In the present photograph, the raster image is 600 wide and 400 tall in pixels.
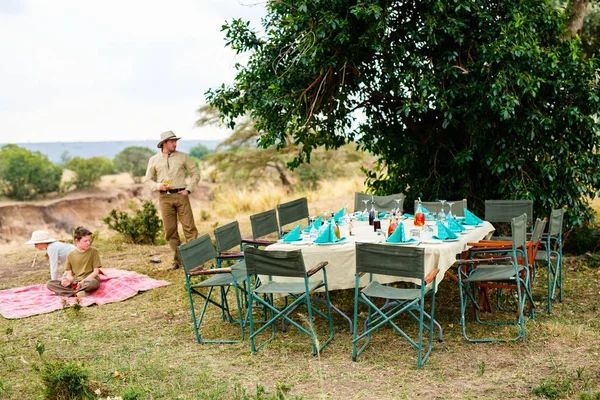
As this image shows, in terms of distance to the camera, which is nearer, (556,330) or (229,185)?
(556,330)

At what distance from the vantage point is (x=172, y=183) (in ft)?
25.7

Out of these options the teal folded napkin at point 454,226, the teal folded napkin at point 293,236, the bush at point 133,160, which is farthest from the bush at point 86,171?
the teal folded napkin at point 454,226

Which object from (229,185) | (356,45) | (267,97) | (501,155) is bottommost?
(229,185)

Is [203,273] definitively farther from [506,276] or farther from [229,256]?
[506,276]

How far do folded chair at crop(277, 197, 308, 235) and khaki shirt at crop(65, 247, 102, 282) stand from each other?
2029mm

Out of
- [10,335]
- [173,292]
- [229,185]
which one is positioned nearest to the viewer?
[10,335]

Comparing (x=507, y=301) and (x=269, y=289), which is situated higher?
(x=269, y=289)

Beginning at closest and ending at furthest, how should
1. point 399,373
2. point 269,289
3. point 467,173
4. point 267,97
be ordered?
point 399,373, point 269,289, point 267,97, point 467,173

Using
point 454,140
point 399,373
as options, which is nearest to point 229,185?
point 454,140

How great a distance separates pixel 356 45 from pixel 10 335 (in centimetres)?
445

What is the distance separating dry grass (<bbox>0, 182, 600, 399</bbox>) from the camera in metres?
3.93

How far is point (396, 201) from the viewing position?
707cm

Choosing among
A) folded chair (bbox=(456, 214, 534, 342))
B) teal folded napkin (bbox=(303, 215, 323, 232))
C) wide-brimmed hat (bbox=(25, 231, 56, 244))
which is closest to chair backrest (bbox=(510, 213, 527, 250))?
folded chair (bbox=(456, 214, 534, 342))

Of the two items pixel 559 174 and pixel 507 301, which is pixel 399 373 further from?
pixel 559 174
